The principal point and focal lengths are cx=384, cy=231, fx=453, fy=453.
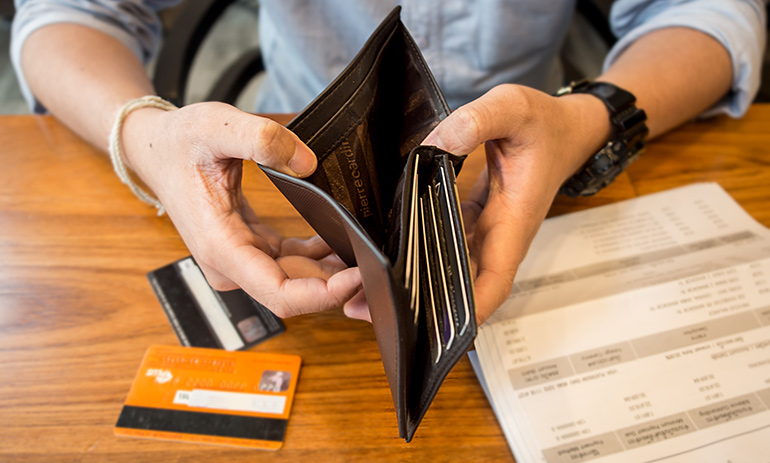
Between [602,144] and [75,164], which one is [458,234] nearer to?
[602,144]

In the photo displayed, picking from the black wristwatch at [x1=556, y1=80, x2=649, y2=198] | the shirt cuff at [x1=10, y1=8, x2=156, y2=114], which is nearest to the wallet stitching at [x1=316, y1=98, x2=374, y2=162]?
the black wristwatch at [x1=556, y1=80, x2=649, y2=198]

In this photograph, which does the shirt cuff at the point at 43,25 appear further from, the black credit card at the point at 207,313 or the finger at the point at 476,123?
the finger at the point at 476,123

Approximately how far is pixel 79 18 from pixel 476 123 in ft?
2.22

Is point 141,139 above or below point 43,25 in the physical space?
below

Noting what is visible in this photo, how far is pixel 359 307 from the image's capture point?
41cm

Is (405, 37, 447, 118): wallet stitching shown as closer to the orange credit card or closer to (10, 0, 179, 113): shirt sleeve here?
the orange credit card

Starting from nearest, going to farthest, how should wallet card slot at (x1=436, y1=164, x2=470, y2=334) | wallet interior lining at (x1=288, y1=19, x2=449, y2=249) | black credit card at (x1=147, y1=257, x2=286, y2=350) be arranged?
1. wallet card slot at (x1=436, y1=164, x2=470, y2=334)
2. wallet interior lining at (x1=288, y1=19, x2=449, y2=249)
3. black credit card at (x1=147, y1=257, x2=286, y2=350)

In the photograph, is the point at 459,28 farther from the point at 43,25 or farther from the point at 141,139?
the point at 43,25

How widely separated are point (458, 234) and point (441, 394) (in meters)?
0.21

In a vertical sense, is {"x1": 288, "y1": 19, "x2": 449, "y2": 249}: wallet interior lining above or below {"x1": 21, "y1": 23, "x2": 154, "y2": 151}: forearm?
below

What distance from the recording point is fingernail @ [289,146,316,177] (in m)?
0.36

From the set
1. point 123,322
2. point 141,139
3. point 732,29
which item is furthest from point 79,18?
point 732,29

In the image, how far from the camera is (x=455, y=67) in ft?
2.48

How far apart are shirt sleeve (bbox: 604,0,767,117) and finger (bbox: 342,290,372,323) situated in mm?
647
